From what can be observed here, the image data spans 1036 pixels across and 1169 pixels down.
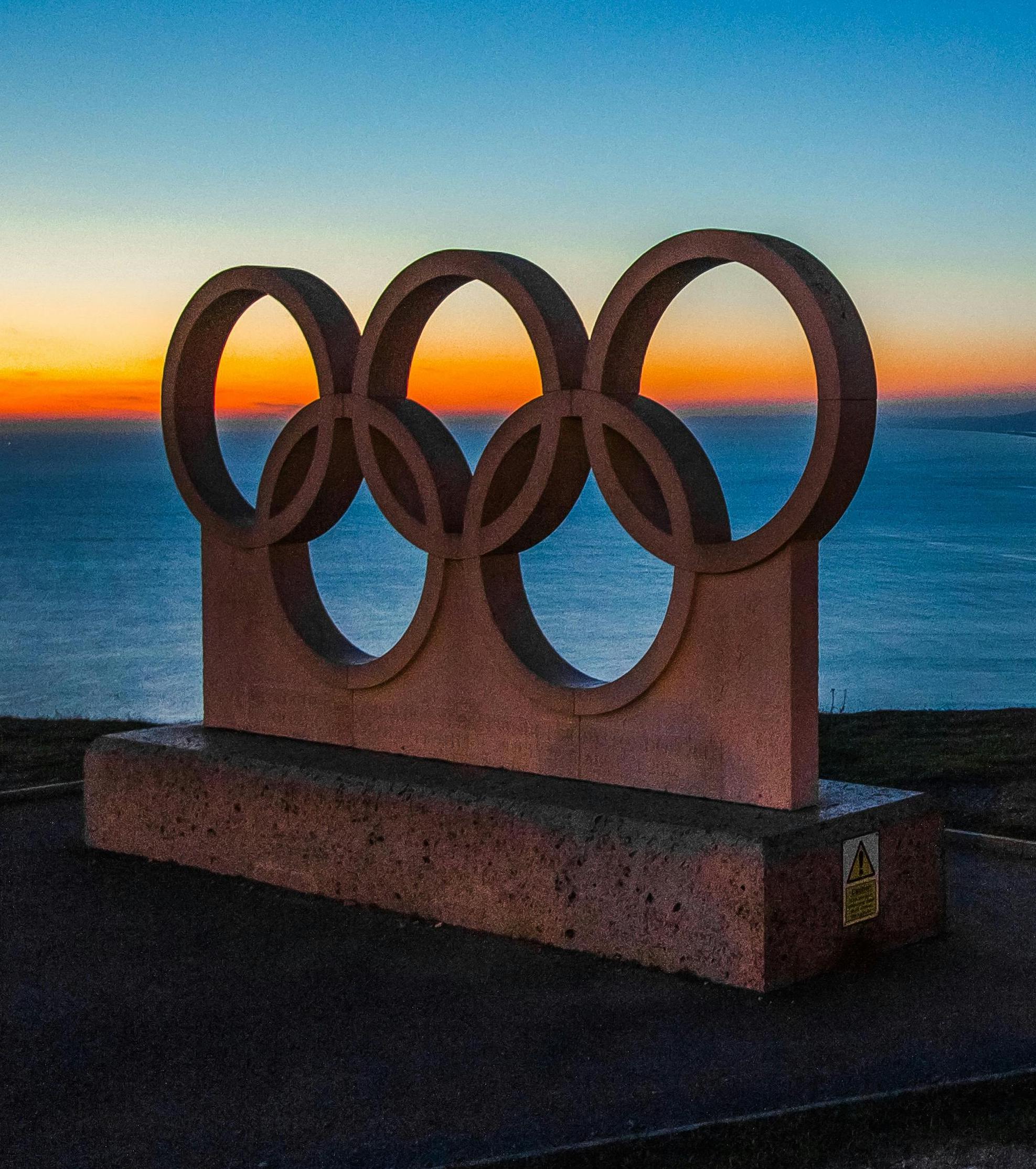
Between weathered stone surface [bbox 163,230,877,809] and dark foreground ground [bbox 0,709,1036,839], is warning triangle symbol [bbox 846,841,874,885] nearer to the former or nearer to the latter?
weathered stone surface [bbox 163,230,877,809]

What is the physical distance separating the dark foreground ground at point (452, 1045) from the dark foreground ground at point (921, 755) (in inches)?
49.1

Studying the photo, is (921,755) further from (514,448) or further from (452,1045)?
(452,1045)

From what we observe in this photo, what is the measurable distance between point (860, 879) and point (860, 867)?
0.05 meters

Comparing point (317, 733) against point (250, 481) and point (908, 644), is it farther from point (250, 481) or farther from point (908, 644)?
point (250, 481)

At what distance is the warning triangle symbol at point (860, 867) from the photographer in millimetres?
6547

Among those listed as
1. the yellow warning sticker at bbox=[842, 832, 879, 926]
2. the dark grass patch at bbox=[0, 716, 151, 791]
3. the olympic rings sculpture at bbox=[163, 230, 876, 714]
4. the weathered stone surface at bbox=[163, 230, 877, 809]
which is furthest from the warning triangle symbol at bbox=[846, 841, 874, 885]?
the dark grass patch at bbox=[0, 716, 151, 791]

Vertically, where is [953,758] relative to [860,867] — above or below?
below

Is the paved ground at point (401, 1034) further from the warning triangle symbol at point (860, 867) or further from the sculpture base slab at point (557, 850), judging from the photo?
the warning triangle symbol at point (860, 867)

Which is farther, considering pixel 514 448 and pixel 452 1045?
pixel 514 448

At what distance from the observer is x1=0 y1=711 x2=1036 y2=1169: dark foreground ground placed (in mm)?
5121

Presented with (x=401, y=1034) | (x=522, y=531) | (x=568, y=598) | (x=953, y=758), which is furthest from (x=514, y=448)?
(x=568, y=598)

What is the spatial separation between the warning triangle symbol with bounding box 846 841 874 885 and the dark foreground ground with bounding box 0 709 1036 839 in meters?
2.49

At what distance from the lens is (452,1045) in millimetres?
5887

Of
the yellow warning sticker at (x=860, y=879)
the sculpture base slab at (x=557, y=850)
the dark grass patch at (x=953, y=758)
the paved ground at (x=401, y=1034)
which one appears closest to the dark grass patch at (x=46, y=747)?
the sculpture base slab at (x=557, y=850)
